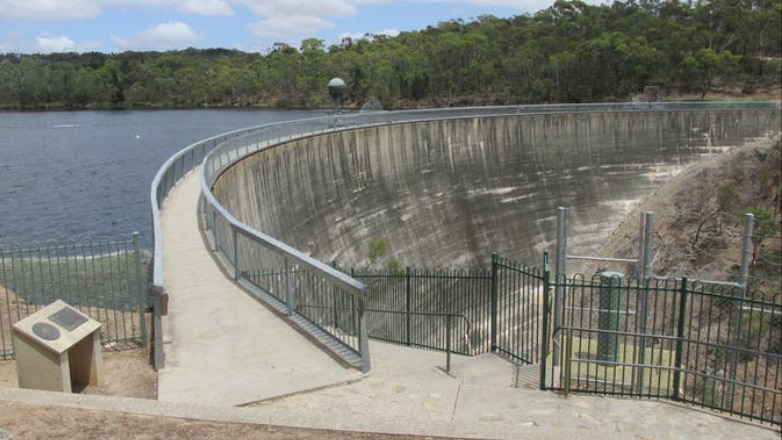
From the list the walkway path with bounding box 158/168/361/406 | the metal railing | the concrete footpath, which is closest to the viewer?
the concrete footpath

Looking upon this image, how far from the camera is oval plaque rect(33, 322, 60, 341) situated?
7117mm

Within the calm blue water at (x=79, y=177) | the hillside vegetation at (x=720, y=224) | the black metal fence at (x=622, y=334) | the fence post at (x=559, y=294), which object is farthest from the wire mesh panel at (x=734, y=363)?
the calm blue water at (x=79, y=177)

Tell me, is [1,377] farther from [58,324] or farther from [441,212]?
[441,212]

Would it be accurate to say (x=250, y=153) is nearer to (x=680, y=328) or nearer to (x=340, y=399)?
(x=340, y=399)

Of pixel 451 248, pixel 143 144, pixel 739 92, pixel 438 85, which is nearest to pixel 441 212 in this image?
pixel 451 248

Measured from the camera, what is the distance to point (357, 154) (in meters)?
28.6

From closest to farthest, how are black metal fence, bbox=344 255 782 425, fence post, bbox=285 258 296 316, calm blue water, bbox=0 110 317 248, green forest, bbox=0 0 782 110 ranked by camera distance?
black metal fence, bbox=344 255 782 425, fence post, bbox=285 258 296 316, calm blue water, bbox=0 110 317 248, green forest, bbox=0 0 782 110

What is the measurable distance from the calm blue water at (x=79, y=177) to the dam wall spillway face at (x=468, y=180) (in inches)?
259

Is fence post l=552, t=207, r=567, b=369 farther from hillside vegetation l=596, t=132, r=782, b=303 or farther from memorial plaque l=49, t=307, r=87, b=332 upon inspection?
hillside vegetation l=596, t=132, r=782, b=303

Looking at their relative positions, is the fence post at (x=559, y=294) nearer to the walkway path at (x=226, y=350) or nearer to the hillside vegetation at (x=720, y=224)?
the walkway path at (x=226, y=350)

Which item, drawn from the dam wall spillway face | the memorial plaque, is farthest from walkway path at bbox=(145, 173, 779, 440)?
the dam wall spillway face

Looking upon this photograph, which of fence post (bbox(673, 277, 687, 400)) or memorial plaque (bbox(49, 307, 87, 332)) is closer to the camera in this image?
memorial plaque (bbox(49, 307, 87, 332))

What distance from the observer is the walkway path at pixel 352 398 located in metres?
6.43

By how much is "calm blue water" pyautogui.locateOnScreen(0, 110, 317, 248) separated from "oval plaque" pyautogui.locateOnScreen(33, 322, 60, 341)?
1887 cm
